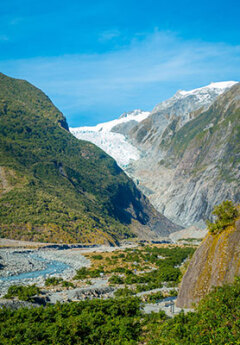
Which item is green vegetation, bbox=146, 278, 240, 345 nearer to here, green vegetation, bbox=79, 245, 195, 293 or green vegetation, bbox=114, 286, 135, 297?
green vegetation, bbox=114, 286, 135, 297

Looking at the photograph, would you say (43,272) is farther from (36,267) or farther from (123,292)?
(123,292)

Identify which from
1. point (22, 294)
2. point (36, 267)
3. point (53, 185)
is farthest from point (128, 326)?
point (53, 185)

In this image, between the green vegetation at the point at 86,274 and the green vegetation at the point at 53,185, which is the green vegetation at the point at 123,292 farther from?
the green vegetation at the point at 53,185

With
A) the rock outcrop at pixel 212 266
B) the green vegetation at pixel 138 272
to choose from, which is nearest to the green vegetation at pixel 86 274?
the green vegetation at pixel 138 272

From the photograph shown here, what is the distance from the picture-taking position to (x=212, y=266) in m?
22.3

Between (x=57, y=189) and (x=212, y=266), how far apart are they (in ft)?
338

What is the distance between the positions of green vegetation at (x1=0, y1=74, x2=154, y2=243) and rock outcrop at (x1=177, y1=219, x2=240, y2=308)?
220 feet

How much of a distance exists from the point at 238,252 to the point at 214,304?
4546mm

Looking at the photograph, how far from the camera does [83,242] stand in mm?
95062

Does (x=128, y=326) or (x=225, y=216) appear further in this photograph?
(x=225, y=216)

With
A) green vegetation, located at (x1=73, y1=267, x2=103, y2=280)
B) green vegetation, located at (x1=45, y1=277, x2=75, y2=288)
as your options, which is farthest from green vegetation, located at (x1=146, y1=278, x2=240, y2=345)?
green vegetation, located at (x1=73, y1=267, x2=103, y2=280)

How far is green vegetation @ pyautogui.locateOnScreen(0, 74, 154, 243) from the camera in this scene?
92.9 metres

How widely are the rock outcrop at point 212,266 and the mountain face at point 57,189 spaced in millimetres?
Answer: 66827

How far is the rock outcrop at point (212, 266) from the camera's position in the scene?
2092cm
